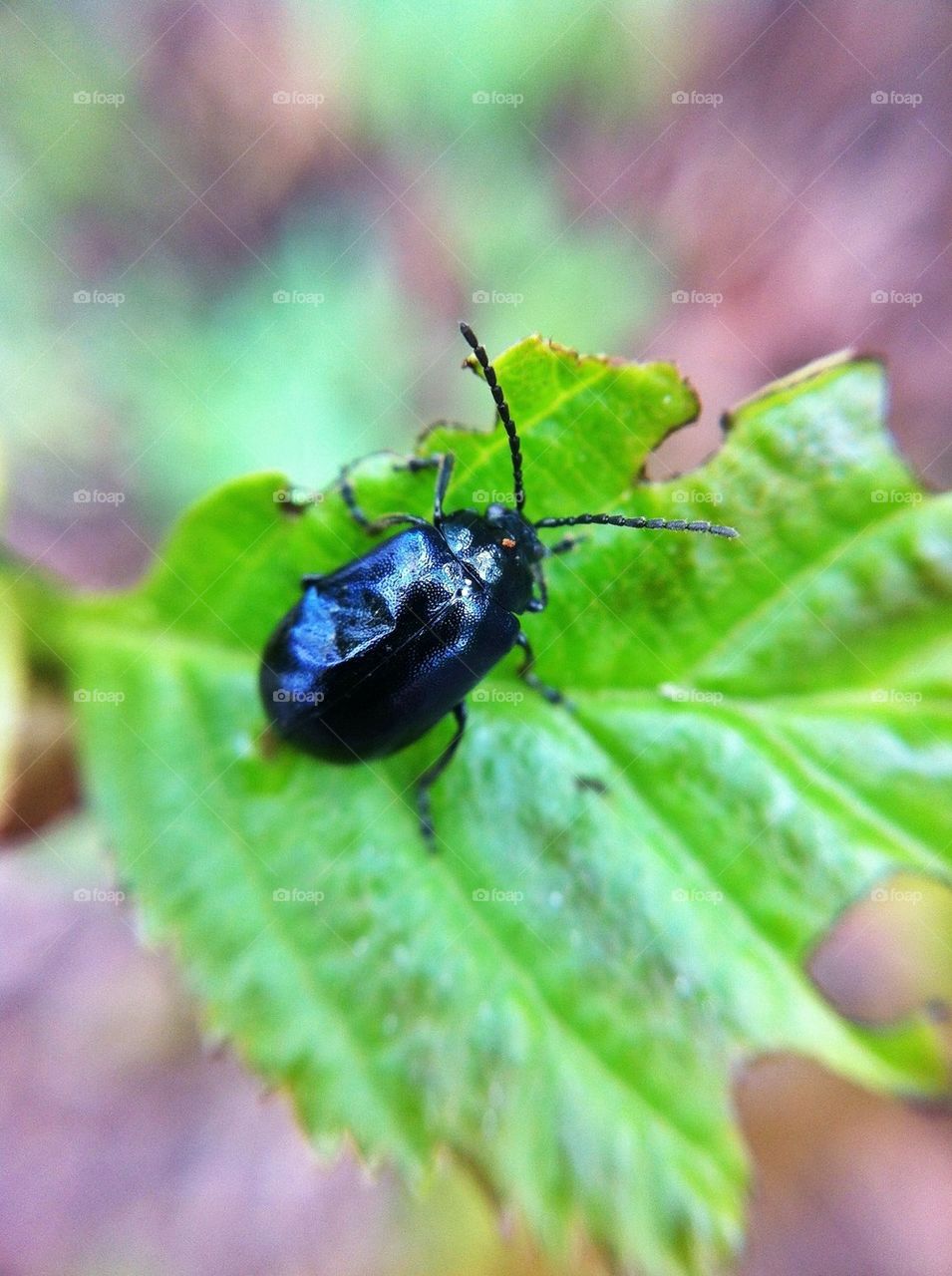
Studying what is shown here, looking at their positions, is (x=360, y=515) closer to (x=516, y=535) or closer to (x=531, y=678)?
(x=516, y=535)

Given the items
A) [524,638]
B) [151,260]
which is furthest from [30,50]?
[524,638]

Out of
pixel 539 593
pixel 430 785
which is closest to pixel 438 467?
pixel 539 593

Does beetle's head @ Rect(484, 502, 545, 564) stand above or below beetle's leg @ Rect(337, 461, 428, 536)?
below

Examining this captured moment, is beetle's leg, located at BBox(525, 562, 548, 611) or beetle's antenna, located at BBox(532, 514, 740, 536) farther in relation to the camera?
beetle's leg, located at BBox(525, 562, 548, 611)

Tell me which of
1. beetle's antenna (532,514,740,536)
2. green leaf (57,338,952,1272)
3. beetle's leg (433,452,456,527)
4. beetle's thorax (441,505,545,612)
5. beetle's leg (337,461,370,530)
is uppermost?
beetle's leg (337,461,370,530)

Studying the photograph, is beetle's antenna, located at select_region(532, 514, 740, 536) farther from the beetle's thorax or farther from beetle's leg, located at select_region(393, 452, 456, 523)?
beetle's leg, located at select_region(393, 452, 456, 523)

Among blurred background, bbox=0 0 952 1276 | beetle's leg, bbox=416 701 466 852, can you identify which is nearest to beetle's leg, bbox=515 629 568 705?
beetle's leg, bbox=416 701 466 852

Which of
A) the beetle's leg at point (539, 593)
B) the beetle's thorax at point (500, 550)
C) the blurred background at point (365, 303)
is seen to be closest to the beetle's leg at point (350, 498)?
the beetle's thorax at point (500, 550)
